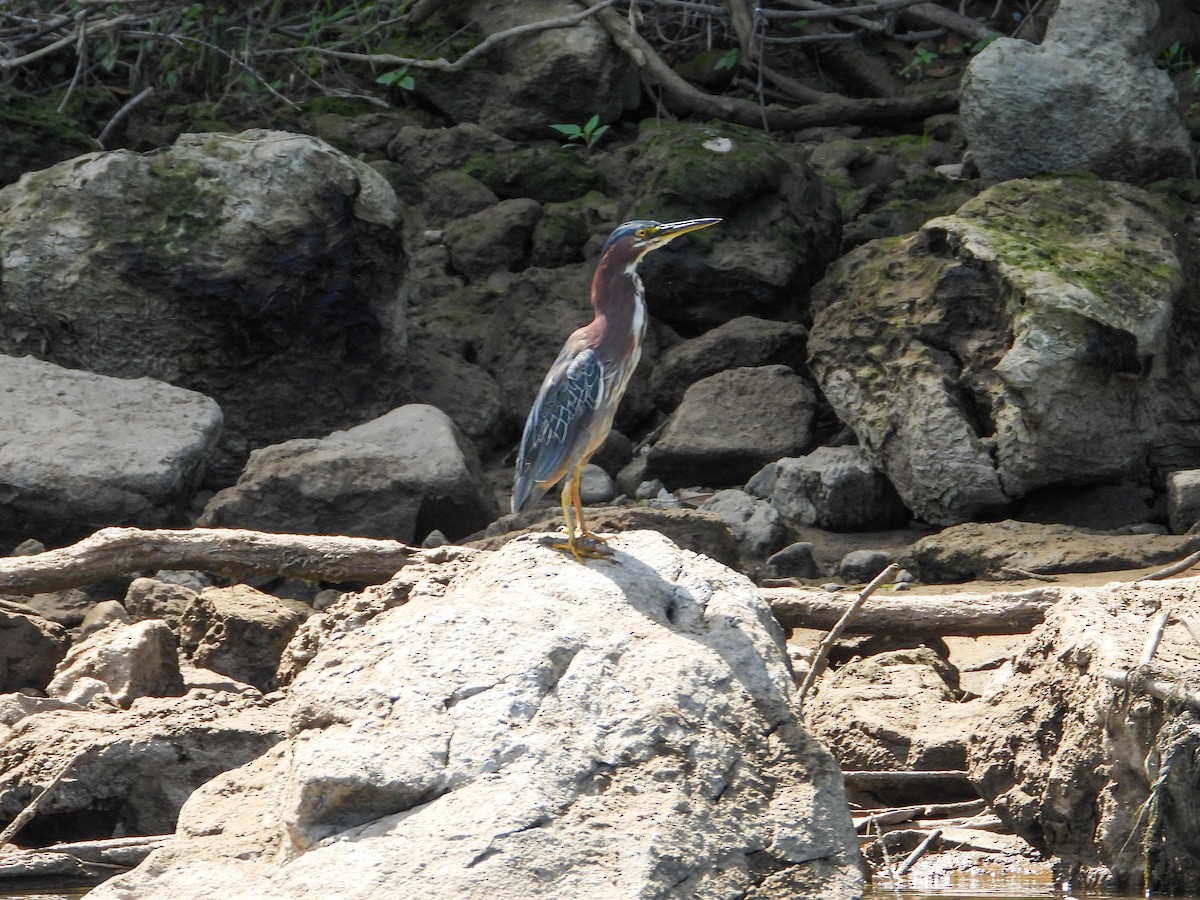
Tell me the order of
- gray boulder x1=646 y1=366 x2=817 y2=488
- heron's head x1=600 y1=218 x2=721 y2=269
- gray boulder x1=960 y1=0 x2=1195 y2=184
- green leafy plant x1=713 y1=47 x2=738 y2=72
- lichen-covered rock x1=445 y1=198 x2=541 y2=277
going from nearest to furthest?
heron's head x1=600 y1=218 x2=721 y2=269
gray boulder x1=646 y1=366 x2=817 y2=488
gray boulder x1=960 y1=0 x2=1195 y2=184
lichen-covered rock x1=445 y1=198 x2=541 y2=277
green leafy plant x1=713 y1=47 x2=738 y2=72

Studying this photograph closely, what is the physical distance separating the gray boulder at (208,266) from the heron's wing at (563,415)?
184 inches

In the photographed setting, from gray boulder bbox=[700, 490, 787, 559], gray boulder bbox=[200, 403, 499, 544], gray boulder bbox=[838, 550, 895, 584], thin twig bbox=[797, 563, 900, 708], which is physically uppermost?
thin twig bbox=[797, 563, 900, 708]

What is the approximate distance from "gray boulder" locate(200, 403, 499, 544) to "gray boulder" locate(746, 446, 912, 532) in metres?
1.55

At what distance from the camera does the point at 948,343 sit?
8.55 meters

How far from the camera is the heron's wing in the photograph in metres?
4.75

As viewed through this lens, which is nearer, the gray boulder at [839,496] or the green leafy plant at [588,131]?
the gray boulder at [839,496]

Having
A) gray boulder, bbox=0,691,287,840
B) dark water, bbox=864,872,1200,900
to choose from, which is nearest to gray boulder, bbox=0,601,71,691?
gray boulder, bbox=0,691,287,840

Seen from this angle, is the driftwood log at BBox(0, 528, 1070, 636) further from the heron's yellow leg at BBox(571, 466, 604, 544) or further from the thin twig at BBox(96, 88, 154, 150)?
the thin twig at BBox(96, 88, 154, 150)

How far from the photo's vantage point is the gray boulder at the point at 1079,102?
32.5 feet

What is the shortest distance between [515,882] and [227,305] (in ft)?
22.0

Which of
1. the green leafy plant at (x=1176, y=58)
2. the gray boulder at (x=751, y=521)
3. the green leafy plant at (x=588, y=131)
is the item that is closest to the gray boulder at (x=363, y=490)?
the gray boulder at (x=751, y=521)

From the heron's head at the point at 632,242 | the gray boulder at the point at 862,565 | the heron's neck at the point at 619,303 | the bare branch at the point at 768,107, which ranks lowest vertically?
the gray boulder at the point at 862,565

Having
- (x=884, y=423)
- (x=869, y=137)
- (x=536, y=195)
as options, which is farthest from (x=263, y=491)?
(x=869, y=137)

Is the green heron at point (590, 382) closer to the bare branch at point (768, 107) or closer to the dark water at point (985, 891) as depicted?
the dark water at point (985, 891)
